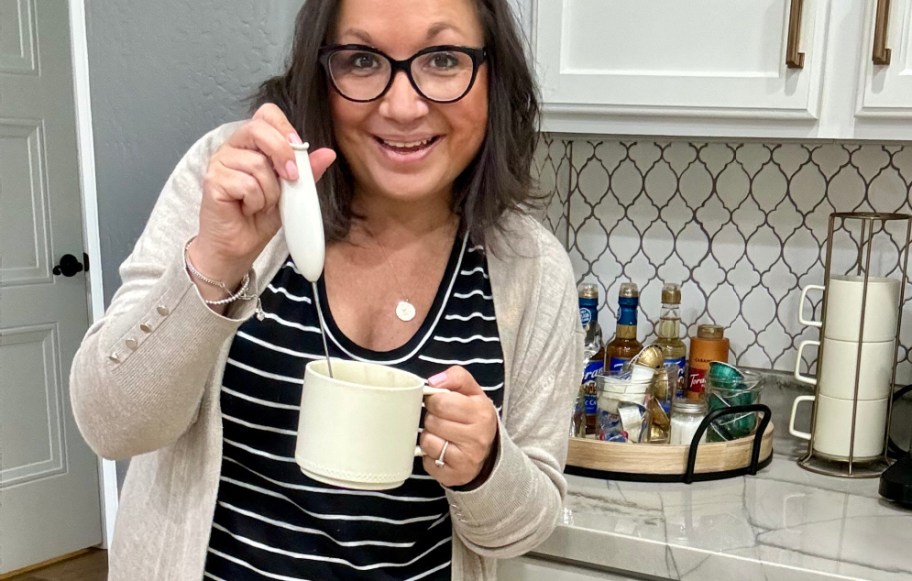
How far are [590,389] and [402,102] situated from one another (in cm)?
75

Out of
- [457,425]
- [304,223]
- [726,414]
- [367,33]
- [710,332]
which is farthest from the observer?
[710,332]

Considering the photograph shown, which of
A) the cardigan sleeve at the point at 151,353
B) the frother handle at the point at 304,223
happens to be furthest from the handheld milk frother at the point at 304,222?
the cardigan sleeve at the point at 151,353

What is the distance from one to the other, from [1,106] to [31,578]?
1547 mm

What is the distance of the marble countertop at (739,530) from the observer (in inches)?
42.0

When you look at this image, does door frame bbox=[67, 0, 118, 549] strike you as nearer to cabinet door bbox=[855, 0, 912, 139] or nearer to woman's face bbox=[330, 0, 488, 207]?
woman's face bbox=[330, 0, 488, 207]

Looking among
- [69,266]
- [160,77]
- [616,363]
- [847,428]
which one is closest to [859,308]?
[847,428]

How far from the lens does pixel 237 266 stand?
2.37 ft

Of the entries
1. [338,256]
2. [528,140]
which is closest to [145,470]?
[338,256]

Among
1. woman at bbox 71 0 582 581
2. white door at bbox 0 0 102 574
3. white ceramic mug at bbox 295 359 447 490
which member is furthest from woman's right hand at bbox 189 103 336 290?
white door at bbox 0 0 102 574

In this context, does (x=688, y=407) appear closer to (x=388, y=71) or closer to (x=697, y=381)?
(x=697, y=381)

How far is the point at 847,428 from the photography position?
1388mm

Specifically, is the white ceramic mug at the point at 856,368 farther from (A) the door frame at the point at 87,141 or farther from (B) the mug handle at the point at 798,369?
(A) the door frame at the point at 87,141

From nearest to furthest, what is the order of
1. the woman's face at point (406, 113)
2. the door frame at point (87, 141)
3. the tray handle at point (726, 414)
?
1. the woman's face at point (406, 113)
2. the tray handle at point (726, 414)
3. the door frame at point (87, 141)

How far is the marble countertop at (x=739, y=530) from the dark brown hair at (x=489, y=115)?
19.0 inches
